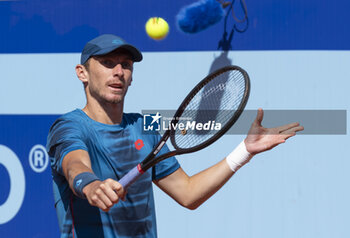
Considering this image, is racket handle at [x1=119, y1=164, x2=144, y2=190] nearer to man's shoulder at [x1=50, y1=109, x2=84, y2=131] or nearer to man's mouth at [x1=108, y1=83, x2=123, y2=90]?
man's shoulder at [x1=50, y1=109, x2=84, y2=131]

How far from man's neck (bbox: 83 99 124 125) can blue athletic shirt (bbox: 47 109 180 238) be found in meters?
0.04

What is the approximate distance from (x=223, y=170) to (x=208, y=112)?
0.61 metres

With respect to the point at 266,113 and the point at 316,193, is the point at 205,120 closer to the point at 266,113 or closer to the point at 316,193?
the point at 266,113

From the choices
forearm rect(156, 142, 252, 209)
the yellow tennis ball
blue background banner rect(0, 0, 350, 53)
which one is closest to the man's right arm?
forearm rect(156, 142, 252, 209)

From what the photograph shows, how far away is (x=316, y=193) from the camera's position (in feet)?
10.1

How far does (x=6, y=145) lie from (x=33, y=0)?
998mm

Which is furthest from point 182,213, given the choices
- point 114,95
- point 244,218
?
point 114,95

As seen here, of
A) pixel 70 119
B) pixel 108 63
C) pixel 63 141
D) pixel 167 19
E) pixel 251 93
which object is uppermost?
pixel 167 19

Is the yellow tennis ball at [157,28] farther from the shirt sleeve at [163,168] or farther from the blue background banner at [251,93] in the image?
the shirt sleeve at [163,168]

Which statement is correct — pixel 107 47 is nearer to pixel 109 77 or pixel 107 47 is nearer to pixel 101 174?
pixel 109 77

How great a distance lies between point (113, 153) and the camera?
193 cm

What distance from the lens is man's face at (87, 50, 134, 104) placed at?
6.61ft

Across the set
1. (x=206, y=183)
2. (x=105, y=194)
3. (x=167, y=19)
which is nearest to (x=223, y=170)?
(x=206, y=183)

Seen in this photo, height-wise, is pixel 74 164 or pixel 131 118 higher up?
pixel 131 118
